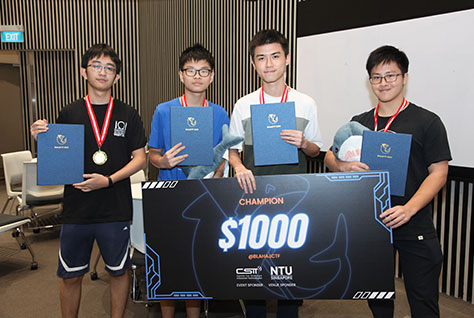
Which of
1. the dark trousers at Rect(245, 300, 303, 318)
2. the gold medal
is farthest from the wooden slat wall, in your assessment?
the dark trousers at Rect(245, 300, 303, 318)

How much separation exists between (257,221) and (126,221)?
3.24 ft

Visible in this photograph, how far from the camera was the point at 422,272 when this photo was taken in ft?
5.78

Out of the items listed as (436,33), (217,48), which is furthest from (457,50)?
(217,48)

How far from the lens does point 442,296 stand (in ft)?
10.7

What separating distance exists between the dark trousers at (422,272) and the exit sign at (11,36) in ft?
26.5

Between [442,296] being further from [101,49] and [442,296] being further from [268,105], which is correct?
[101,49]

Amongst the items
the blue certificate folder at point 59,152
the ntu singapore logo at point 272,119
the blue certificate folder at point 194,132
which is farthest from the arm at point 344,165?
the blue certificate folder at point 59,152

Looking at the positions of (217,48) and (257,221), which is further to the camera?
(217,48)

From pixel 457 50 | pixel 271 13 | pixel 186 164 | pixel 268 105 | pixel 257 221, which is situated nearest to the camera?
pixel 257 221

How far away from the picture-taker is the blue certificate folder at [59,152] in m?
1.98

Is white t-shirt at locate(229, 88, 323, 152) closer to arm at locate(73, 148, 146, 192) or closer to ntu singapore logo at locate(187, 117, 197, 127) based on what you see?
ntu singapore logo at locate(187, 117, 197, 127)

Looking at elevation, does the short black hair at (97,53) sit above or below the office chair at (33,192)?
above

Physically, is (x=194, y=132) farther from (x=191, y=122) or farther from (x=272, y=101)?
(x=272, y=101)

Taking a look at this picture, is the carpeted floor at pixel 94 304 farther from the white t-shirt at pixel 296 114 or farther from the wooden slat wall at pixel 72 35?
the wooden slat wall at pixel 72 35
